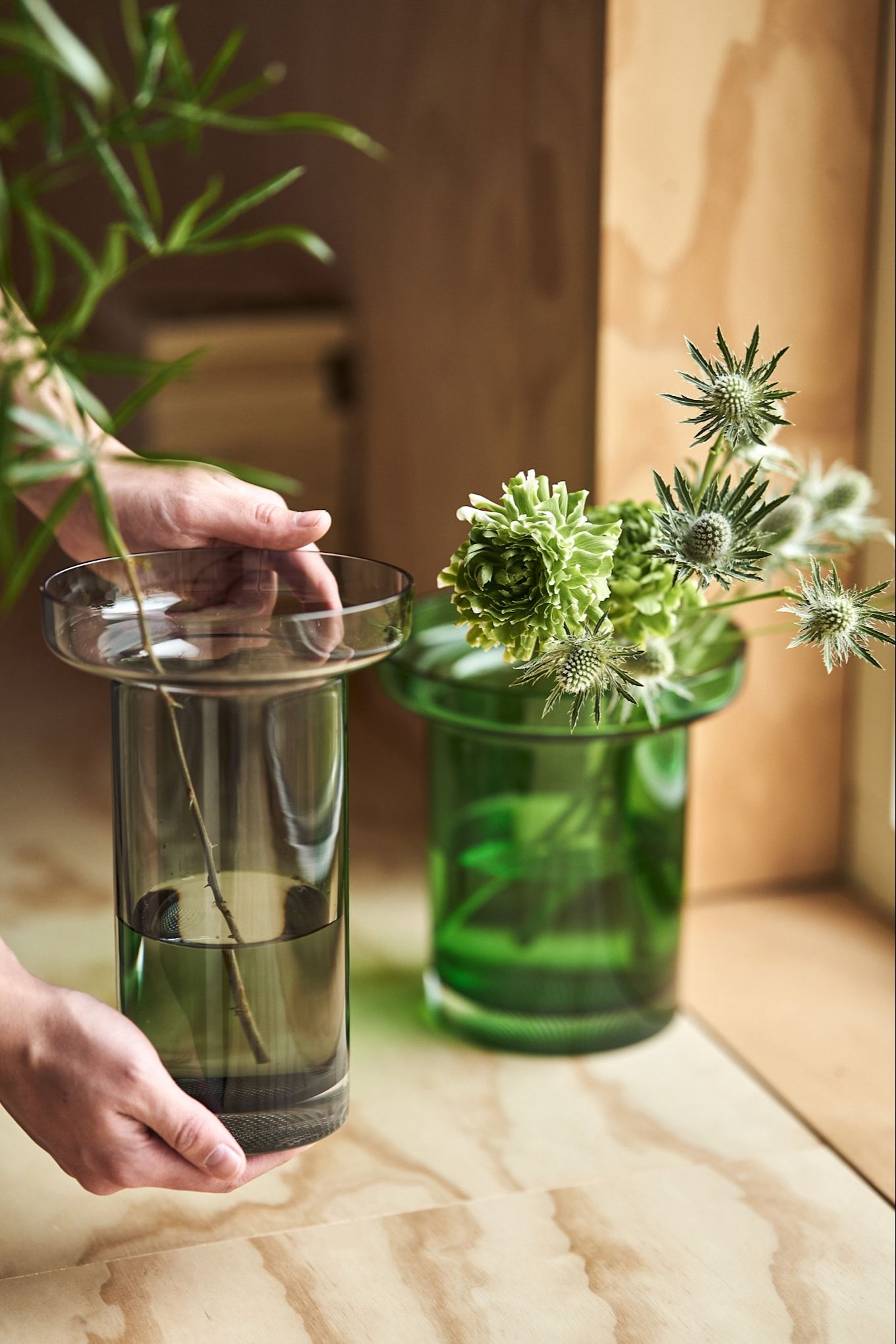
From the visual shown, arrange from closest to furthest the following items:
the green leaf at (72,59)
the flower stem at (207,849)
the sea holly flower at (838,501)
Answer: the green leaf at (72,59), the flower stem at (207,849), the sea holly flower at (838,501)

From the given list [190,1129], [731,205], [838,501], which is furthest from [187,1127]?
[731,205]

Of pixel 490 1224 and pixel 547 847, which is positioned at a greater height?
pixel 547 847

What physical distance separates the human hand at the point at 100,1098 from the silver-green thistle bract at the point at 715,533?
10.8 inches

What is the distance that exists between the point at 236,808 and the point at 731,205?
535 mm

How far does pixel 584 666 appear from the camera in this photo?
0.51 m

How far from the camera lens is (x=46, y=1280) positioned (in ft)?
1.95

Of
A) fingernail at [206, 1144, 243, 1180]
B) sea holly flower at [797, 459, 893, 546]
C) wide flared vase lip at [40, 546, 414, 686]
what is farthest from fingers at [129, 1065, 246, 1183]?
sea holly flower at [797, 459, 893, 546]

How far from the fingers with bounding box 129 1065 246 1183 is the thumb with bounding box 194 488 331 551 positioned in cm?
21

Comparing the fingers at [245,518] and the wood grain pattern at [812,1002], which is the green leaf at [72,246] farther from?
the wood grain pattern at [812,1002]

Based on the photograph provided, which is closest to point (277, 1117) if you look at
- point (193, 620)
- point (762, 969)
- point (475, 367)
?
point (193, 620)

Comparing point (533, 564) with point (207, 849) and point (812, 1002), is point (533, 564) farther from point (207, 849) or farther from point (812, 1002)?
point (812, 1002)

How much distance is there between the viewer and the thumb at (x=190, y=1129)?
510mm

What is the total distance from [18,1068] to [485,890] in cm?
30

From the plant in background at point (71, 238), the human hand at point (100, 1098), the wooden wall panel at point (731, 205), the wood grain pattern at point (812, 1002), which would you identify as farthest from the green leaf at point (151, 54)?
the wood grain pattern at point (812, 1002)
